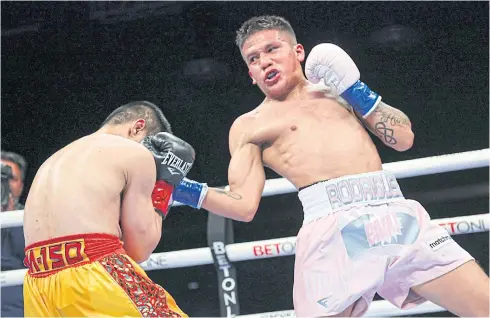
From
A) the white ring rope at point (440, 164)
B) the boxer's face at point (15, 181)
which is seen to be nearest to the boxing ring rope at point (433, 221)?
the white ring rope at point (440, 164)

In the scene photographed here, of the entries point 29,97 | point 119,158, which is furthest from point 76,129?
point 119,158

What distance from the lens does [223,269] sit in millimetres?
2691

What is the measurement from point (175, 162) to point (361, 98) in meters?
0.62

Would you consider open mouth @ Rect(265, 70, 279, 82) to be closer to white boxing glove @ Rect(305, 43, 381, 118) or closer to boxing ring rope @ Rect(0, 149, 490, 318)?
white boxing glove @ Rect(305, 43, 381, 118)

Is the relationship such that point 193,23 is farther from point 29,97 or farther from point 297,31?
point 29,97

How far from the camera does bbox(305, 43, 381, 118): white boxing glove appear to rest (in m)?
2.01

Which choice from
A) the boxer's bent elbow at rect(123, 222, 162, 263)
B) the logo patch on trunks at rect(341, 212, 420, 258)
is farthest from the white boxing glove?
the boxer's bent elbow at rect(123, 222, 162, 263)

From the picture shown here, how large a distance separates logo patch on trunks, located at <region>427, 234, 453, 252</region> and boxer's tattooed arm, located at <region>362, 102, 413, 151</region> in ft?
1.20

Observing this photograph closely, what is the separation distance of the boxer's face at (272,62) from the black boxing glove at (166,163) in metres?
0.40

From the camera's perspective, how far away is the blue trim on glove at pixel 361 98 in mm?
2008

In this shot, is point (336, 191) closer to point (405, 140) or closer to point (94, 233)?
point (405, 140)

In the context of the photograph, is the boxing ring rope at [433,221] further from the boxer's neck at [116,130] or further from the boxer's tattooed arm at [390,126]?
the boxer's neck at [116,130]

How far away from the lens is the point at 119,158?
1.69m

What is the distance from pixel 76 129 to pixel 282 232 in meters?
1.58
